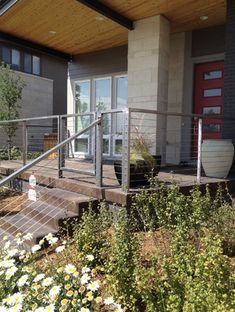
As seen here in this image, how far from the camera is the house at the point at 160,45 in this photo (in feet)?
20.3

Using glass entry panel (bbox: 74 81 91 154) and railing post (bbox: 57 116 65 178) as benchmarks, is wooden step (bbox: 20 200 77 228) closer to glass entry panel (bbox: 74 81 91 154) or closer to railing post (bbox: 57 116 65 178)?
railing post (bbox: 57 116 65 178)

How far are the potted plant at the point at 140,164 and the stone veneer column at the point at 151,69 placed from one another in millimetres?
2073

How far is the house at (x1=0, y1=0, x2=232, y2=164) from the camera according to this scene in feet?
20.3

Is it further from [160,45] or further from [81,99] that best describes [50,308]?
[81,99]

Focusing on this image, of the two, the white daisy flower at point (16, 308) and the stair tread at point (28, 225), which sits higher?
the white daisy flower at point (16, 308)

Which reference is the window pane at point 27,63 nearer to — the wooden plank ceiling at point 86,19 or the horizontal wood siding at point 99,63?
the horizontal wood siding at point 99,63

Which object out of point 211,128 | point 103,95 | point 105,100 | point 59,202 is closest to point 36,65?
point 103,95

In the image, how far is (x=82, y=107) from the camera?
33.2 feet

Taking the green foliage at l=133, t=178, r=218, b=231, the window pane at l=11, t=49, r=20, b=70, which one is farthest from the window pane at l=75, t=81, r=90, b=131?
the green foliage at l=133, t=178, r=218, b=231

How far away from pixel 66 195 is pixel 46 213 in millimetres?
366

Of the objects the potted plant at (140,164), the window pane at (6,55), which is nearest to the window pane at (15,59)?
the window pane at (6,55)

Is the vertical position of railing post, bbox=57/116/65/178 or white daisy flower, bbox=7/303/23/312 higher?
railing post, bbox=57/116/65/178

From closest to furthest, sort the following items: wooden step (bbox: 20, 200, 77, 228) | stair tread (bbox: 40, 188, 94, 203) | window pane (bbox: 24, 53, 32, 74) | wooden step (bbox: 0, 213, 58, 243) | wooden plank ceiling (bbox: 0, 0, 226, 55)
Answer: wooden step (bbox: 0, 213, 58, 243), wooden step (bbox: 20, 200, 77, 228), stair tread (bbox: 40, 188, 94, 203), wooden plank ceiling (bbox: 0, 0, 226, 55), window pane (bbox: 24, 53, 32, 74)

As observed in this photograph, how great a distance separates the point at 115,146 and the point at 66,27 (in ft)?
10.5
